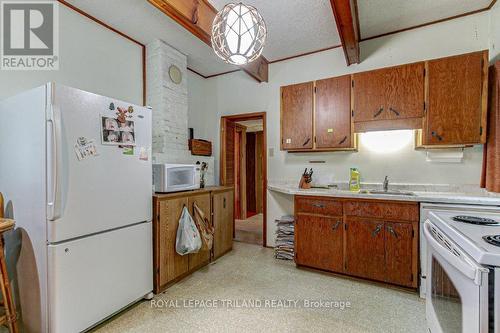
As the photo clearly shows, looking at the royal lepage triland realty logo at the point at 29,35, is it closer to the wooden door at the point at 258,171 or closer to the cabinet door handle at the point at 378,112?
the cabinet door handle at the point at 378,112

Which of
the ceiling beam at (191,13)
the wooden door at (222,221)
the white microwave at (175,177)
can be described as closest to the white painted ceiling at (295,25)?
the ceiling beam at (191,13)

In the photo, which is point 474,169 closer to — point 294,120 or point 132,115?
point 294,120

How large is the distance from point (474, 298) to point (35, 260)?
2340mm

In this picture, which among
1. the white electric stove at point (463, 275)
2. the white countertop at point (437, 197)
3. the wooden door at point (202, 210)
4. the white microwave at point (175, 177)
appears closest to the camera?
the white electric stove at point (463, 275)

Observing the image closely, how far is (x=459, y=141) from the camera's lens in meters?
2.30

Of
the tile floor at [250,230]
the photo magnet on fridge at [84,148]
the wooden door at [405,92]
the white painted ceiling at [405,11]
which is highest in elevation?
the white painted ceiling at [405,11]

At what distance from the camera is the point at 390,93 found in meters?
2.55

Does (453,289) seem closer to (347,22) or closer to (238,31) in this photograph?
(238,31)

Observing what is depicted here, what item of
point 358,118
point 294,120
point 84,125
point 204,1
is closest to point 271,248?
point 294,120

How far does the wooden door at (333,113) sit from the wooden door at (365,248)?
3.09 ft

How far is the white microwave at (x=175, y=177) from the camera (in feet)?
7.95

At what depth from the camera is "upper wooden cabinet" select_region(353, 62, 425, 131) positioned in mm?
2449

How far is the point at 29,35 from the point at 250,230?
404cm

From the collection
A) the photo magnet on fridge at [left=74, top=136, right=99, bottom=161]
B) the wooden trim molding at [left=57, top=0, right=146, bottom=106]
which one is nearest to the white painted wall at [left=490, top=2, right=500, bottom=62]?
the photo magnet on fridge at [left=74, top=136, right=99, bottom=161]
